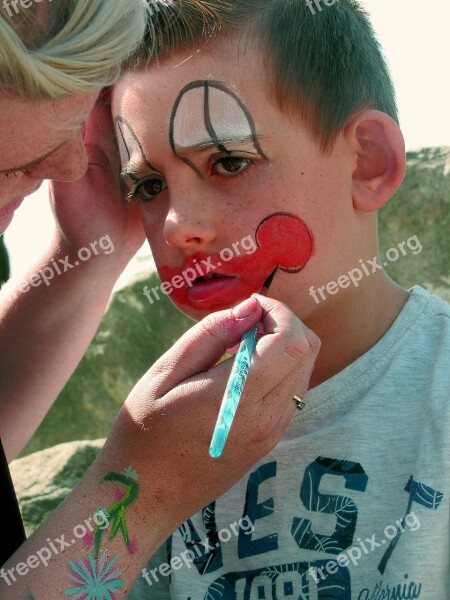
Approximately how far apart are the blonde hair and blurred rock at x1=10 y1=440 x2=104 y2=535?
1807 millimetres

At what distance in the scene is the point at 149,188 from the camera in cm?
194

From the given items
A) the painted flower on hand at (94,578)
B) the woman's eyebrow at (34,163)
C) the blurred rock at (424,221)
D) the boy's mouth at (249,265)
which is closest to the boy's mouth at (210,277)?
the boy's mouth at (249,265)

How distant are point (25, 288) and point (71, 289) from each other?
0.12 metres

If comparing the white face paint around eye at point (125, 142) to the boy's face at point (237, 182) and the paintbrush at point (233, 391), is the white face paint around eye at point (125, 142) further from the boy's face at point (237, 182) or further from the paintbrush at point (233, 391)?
the paintbrush at point (233, 391)

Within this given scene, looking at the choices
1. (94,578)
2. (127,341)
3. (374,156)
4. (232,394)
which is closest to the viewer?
(232,394)

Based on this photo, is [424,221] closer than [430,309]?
No

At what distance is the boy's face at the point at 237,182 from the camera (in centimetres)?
179

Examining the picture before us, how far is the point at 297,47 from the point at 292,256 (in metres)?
0.42

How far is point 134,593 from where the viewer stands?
6.29 ft

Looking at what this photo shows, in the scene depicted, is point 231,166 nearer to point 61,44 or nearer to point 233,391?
point 61,44

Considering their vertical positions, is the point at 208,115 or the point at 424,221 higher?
the point at 208,115

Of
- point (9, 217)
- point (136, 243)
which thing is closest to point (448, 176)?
point (136, 243)

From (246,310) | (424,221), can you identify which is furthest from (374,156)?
(424,221)

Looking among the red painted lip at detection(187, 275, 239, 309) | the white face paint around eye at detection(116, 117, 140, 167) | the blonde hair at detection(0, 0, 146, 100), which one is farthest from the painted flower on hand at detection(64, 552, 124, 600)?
the white face paint around eye at detection(116, 117, 140, 167)
